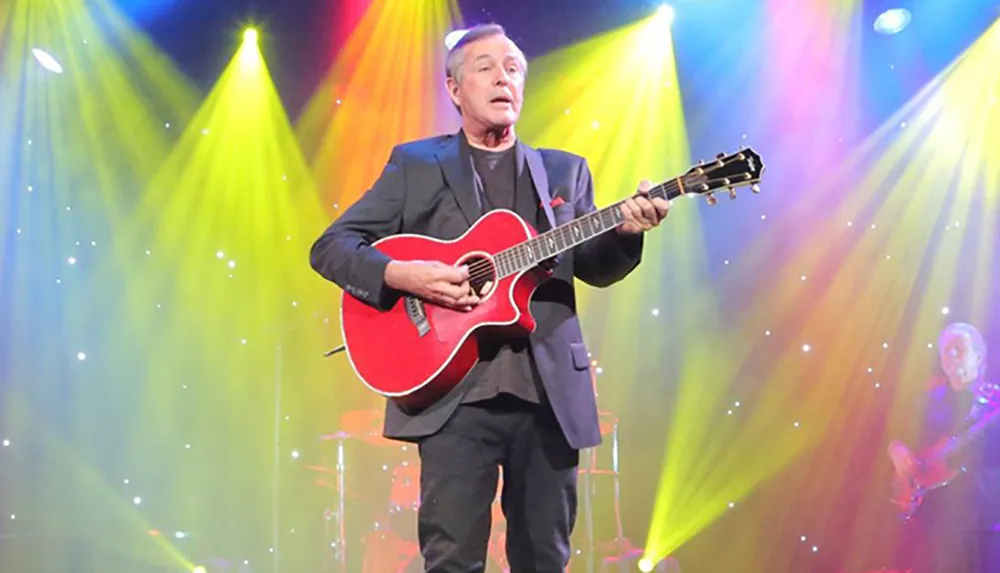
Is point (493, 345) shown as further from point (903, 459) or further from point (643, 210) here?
point (903, 459)

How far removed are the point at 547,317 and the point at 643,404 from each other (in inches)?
120

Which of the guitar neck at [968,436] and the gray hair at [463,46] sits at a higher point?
the gray hair at [463,46]

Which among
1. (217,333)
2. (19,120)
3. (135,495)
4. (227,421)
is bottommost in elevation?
(135,495)

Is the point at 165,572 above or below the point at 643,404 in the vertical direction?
below

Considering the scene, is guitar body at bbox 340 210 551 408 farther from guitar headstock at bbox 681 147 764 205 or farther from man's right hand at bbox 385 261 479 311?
guitar headstock at bbox 681 147 764 205

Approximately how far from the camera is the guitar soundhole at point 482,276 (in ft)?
6.53

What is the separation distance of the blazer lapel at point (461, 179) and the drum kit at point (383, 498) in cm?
245

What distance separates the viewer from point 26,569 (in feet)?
15.9

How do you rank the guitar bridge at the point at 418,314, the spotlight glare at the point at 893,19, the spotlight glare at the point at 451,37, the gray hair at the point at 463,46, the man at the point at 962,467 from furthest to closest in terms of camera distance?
1. the spotlight glare at the point at 451,37
2. the spotlight glare at the point at 893,19
3. the man at the point at 962,467
4. the gray hair at the point at 463,46
5. the guitar bridge at the point at 418,314

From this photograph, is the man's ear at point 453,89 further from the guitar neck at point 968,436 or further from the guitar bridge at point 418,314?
the guitar neck at point 968,436

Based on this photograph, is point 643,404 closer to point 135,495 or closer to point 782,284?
point 782,284

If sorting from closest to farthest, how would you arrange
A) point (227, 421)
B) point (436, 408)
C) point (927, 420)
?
1. point (436, 408)
2. point (927, 420)
3. point (227, 421)

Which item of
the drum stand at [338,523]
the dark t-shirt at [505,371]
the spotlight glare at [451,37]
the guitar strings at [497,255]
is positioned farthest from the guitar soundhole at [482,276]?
the spotlight glare at [451,37]

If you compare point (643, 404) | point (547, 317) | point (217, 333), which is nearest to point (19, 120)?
point (217, 333)
